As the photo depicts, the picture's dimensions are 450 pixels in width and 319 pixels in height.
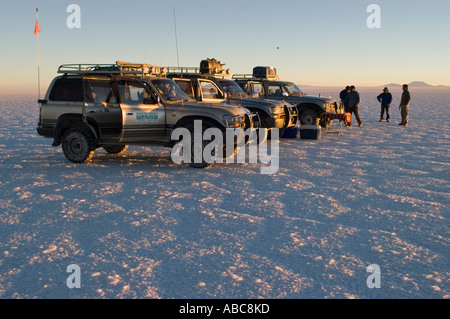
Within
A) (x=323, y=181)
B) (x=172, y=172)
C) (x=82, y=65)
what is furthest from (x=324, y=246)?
(x=82, y=65)

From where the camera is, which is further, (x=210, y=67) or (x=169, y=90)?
(x=210, y=67)

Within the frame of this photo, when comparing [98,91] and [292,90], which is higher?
[292,90]

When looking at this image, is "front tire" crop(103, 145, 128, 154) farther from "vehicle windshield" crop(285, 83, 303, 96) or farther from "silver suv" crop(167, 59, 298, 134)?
"vehicle windshield" crop(285, 83, 303, 96)

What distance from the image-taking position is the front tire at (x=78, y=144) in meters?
9.70

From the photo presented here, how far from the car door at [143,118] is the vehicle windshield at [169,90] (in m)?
0.24

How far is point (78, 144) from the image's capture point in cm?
991

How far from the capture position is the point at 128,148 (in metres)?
12.5

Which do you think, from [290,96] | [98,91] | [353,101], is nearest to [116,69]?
[98,91]

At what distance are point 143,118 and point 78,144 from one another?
1620 millimetres

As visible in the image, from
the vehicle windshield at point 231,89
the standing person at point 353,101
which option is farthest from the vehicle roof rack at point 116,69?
the standing person at point 353,101

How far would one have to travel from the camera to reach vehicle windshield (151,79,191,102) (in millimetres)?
9773
